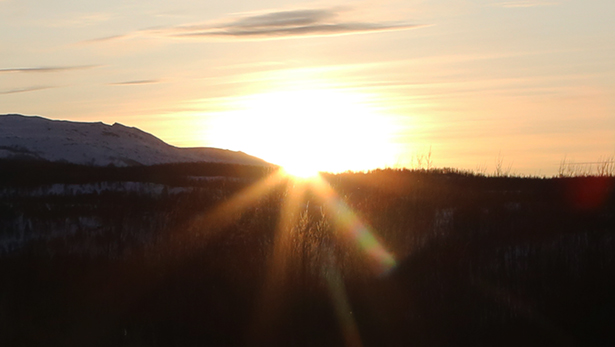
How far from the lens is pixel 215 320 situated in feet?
30.1

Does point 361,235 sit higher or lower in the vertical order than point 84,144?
lower

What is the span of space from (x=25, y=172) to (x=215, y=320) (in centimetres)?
2115

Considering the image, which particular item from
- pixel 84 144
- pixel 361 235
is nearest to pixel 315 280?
pixel 361 235

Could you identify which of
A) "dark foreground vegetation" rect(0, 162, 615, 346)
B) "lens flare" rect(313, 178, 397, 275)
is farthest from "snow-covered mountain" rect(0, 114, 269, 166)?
"lens flare" rect(313, 178, 397, 275)

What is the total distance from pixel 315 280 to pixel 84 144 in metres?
30.4

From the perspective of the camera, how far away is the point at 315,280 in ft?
32.8

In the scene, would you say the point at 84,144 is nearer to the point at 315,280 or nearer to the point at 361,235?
the point at 361,235

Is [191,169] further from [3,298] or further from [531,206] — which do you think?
[3,298]

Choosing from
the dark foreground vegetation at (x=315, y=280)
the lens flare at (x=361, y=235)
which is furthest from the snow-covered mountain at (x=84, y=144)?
the lens flare at (x=361, y=235)

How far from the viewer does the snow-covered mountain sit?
118ft

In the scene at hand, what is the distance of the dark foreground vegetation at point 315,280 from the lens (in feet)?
29.2

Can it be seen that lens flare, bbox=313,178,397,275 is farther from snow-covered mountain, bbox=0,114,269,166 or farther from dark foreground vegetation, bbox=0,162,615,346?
snow-covered mountain, bbox=0,114,269,166

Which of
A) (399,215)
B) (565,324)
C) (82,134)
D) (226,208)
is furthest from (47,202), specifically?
(82,134)

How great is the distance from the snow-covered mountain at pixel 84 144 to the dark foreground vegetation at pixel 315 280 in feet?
67.6
